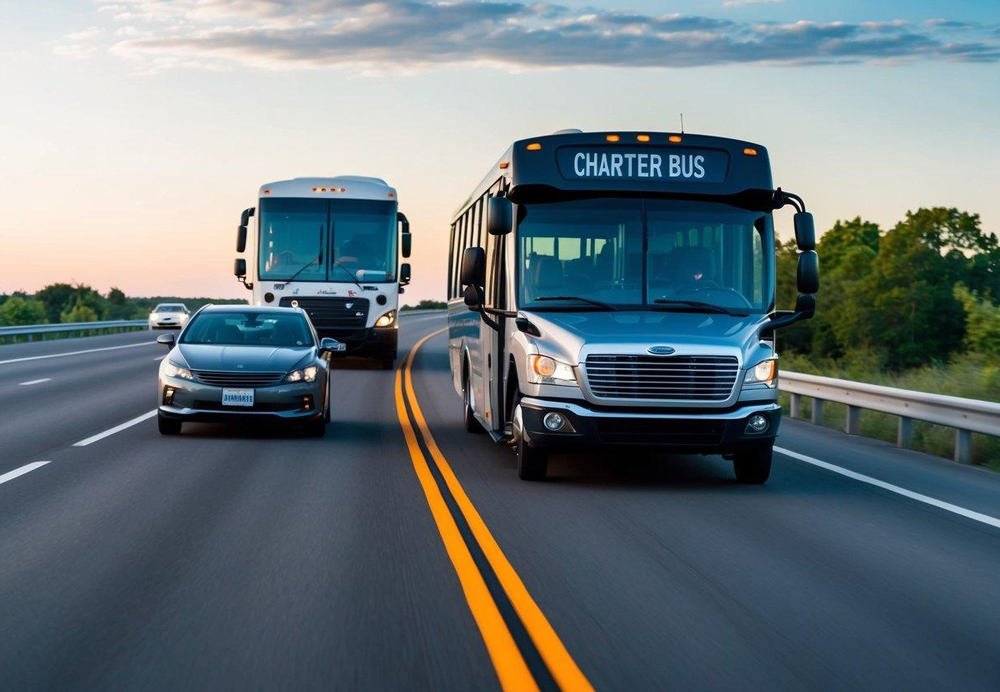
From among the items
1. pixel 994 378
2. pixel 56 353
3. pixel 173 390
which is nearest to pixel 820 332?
pixel 56 353

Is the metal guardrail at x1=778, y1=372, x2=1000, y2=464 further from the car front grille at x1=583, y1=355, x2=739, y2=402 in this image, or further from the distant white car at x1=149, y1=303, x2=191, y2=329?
the distant white car at x1=149, y1=303, x2=191, y2=329

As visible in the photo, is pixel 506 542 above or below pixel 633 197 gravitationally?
below

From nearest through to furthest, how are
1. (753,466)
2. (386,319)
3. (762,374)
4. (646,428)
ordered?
(646,428) < (762,374) < (753,466) < (386,319)

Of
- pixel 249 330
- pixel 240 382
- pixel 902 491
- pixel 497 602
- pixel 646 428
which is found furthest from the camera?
pixel 249 330

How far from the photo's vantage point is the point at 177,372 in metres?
14.7

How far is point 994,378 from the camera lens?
68.9ft

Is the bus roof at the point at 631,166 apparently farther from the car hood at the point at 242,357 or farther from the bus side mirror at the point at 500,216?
the car hood at the point at 242,357

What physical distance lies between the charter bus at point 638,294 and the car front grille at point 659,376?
0.01m

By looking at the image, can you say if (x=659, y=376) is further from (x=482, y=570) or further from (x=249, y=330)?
(x=249, y=330)

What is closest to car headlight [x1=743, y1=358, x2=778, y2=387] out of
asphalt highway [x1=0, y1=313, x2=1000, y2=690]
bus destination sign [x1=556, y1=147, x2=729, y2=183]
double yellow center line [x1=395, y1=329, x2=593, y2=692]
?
asphalt highway [x1=0, y1=313, x2=1000, y2=690]

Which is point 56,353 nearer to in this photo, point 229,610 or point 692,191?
point 692,191

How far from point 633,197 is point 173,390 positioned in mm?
5859

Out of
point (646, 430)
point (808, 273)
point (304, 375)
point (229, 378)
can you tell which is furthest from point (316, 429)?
point (808, 273)

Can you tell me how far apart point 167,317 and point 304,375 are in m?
46.4
